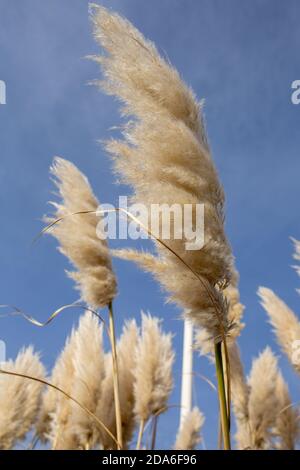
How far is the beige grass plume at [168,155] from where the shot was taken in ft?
4.60

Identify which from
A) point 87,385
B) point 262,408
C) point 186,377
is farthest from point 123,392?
point 186,377

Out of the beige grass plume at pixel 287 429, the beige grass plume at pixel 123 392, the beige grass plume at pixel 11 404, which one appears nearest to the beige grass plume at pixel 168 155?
the beige grass plume at pixel 123 392

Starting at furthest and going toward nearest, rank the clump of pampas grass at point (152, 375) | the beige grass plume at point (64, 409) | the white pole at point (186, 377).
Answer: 1. the white pole at point (186, 377)
2. the beige grass plume at point (64, 409)
3. the clump of pampas grass at point (152, 375)

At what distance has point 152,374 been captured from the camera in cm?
350

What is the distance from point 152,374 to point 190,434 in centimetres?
111

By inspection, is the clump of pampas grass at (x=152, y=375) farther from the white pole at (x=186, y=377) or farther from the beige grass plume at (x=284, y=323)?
the white pole at (x=186, y=377)

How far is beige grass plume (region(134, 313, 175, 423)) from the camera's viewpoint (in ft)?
11.3

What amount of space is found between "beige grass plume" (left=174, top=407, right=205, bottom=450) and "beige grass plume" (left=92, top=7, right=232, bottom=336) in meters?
3.17

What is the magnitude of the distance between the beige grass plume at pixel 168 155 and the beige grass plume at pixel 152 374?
7.06 ft

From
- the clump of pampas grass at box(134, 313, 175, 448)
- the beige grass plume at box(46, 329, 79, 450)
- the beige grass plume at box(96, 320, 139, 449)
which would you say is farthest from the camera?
the beige grass plume at box(46, 329, 79, 450)

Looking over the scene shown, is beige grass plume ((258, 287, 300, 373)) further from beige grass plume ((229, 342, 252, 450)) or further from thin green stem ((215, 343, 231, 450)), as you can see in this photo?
thin green stem ((215, 343, 231, 450))

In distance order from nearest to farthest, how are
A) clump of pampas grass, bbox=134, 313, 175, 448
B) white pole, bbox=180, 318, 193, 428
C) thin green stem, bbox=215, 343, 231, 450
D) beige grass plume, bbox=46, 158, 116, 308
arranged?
thin green stem, bbox=215, 343, 231, 450 → beige grass plume, bbox=46, 158, 116, 308 → clump of pampas grass, bbox=134, 313, 175, 448 → white pole, bbox=180, 318, 193, 428

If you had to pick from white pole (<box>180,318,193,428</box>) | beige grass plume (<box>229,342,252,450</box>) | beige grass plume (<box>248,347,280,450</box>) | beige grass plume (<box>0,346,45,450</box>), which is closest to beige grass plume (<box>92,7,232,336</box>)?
beige grass plume (<box>0,346,45,450</box>)
